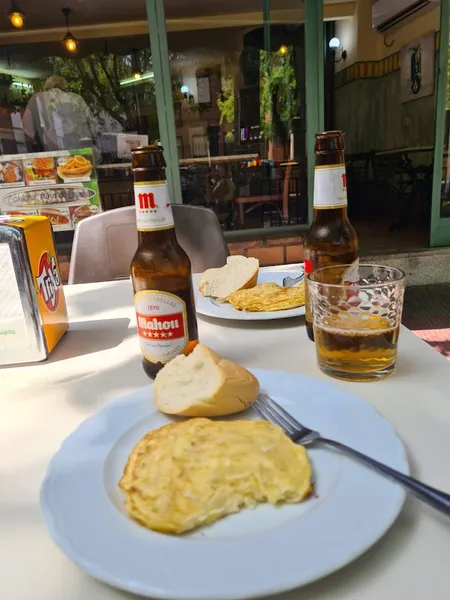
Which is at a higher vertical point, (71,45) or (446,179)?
(71,45)

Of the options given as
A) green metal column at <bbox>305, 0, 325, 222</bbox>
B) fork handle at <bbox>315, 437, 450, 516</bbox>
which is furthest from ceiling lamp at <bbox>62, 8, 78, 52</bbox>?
fork handle at <bbox>315, 437, 450, 516</bbox>

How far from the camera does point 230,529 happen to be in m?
0.42

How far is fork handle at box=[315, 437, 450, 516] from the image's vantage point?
41 centimetres

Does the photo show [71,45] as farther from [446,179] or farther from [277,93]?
[446,179]

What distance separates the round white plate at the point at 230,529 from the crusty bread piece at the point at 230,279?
586 mm

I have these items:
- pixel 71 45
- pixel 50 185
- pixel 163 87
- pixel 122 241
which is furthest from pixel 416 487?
pixel 71 45

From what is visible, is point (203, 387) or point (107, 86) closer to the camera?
point (203, 387)

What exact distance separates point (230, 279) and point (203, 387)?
A: 56 cm

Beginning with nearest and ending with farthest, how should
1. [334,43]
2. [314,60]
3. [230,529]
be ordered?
1. [230,529]
2. [314,60]
3. [334,43]

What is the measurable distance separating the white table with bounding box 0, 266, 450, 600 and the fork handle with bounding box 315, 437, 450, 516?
0.02 metres

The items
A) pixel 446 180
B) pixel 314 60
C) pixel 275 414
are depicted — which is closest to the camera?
pixel 275 414

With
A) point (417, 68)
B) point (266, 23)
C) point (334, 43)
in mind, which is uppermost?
point (334, 43)

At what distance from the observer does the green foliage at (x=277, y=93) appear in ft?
10.8

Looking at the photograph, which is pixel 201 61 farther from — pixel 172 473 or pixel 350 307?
pixel 172 473
